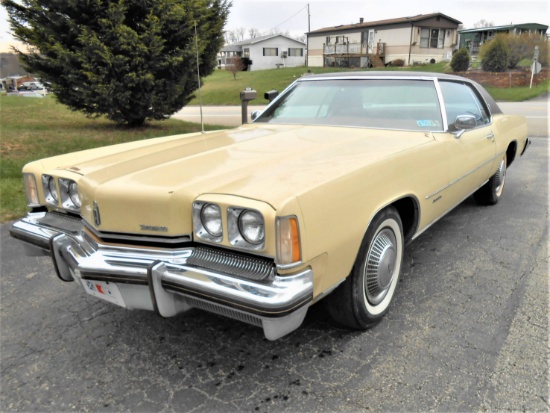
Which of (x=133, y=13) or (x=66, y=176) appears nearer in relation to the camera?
(x=66, y=176)

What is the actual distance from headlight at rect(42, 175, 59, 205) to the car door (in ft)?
8.75

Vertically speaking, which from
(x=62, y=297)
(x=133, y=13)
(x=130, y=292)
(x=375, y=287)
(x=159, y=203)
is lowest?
(x=62, y=297)

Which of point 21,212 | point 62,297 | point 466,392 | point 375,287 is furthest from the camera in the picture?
point 21,212

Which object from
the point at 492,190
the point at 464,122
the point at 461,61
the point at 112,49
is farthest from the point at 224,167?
the point at 461,61

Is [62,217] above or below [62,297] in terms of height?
above

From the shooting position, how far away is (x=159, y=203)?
2.11 meters

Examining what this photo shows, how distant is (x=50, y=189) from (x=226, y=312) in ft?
5.16

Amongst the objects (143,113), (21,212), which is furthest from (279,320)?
(143,113)

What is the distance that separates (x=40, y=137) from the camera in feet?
30.9

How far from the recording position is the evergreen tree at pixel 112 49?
8695 millimetres

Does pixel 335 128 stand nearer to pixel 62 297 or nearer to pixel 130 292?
pixel 130 292

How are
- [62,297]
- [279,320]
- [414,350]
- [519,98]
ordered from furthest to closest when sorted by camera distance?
[519,98]
[62,297]
[414,350]
[279,320]

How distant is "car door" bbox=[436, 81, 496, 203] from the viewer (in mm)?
3387

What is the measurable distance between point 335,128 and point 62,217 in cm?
203
